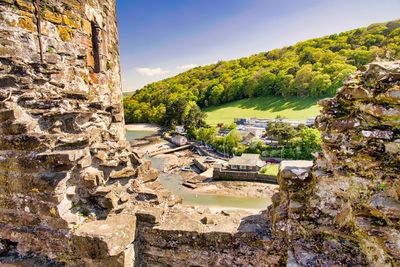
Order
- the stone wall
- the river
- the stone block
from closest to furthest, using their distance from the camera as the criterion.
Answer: the stone block → the river → the stone wall

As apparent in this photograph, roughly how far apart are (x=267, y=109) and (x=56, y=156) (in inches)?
2903

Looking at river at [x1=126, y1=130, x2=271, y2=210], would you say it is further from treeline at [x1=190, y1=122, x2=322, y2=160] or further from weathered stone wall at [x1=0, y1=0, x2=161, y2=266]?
weathered stone wall at [x1=0, y1=0, x2=161, y2=266]

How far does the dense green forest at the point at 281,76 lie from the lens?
221 feet

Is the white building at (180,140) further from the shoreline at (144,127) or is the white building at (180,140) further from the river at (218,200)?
the shoreline at (144,127)

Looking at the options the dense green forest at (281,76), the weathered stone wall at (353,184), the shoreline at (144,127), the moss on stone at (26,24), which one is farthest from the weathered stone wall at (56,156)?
the shoreline at (144,127)

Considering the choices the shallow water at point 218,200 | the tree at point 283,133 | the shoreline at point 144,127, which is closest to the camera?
the shallow water at point 218,200

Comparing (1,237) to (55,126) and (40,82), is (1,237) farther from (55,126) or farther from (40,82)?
(40,82)

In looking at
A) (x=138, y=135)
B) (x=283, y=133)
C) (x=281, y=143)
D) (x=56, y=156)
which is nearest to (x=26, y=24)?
(x=56, y=156)

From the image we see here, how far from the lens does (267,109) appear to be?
73500 millimetres

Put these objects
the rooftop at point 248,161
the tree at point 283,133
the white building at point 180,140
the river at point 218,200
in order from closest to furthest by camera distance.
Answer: the river at point 218,200, the rooftop at point 248,161, the tree at point 283,133, the white building at point 180,140

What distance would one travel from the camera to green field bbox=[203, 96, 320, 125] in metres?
60.9

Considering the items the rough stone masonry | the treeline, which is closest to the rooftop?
the treeline

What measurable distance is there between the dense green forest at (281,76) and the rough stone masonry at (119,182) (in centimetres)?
5693

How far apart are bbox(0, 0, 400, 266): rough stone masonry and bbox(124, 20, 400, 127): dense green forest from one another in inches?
2241
